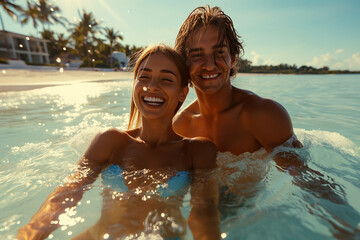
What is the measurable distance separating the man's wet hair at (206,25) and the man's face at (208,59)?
0.17ft

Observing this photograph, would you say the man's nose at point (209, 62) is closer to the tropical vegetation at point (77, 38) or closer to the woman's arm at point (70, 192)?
the woman's arm at point (70, 192)

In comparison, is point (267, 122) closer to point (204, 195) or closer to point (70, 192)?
point (204, 195)

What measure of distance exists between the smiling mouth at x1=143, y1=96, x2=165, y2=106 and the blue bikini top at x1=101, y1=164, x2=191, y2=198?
0.65 metres

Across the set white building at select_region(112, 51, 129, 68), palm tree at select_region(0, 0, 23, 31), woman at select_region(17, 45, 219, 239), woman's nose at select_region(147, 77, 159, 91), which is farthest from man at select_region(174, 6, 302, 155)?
white building at select_region(112, 51, 129, 68)

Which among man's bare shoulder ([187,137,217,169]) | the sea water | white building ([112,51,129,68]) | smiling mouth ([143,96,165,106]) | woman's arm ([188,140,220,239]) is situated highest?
smiling mouth ([143,96,165,106])

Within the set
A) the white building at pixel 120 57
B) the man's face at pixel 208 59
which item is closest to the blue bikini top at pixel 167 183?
the man's face at pixel 208 59

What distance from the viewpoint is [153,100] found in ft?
7.14

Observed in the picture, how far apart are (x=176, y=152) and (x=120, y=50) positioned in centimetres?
5494

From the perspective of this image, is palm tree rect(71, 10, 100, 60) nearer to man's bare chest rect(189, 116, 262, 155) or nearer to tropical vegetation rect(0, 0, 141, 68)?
tropical vegetation rect(0, 0, 141, 68)

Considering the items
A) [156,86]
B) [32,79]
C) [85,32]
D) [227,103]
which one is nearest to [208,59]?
[227,103]

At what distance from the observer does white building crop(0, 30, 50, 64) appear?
119 feet

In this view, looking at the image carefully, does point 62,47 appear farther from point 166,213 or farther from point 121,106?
point 166,213

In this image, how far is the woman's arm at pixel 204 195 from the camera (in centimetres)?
164

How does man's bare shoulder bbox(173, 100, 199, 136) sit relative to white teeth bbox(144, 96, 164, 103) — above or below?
below
